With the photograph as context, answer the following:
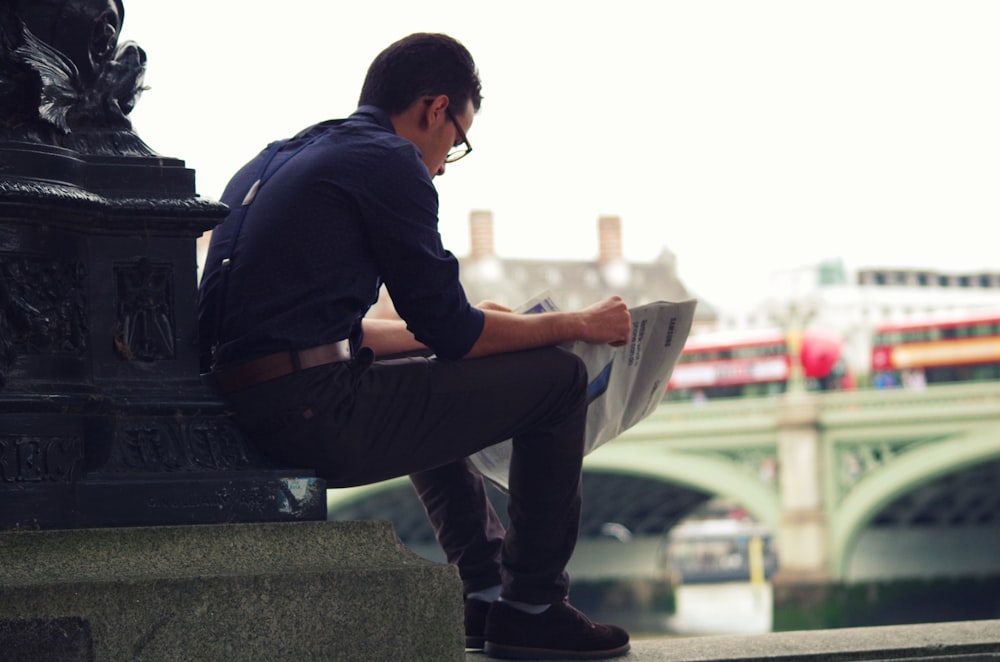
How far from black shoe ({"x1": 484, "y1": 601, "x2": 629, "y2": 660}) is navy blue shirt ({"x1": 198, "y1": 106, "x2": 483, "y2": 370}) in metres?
0.42

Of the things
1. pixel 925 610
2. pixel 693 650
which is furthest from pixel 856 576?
pixel 693 650

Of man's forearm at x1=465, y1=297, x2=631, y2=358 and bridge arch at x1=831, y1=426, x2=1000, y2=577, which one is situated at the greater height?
man's forearm at x1=465, y1=297, x2=631, y2=358

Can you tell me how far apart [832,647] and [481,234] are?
2068 inches

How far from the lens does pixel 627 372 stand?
2.77 meters

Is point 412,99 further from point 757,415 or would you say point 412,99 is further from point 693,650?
point 757,415

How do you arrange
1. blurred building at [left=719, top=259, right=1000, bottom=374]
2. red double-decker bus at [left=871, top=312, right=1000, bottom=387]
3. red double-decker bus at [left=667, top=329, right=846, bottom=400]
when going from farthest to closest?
blurred building at [left=719, top=259, right=1000, bottom=374] → red double-decker bus at [left=667, top=329, right=846, bottom=400] → red double-decker bus at [left=871, top=312, right=1000, bottom=387]

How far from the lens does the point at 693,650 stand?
2.69m

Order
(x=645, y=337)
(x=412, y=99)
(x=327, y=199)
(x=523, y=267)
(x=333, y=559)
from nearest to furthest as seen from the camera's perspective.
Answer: (x=333, y=559) < (x=327, y=199) < (x=412, y=99) < (x=645, y=337) < (x=523, y=267)

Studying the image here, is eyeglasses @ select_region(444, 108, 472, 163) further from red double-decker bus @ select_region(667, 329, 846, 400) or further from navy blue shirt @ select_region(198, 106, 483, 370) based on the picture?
red double-decker bus @ select_region(667, 329, 846, 400)

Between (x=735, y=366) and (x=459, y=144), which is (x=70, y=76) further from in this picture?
(x=735, y=366)

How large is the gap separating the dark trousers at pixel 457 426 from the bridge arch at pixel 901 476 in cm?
2186

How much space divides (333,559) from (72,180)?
604mm

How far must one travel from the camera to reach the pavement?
2.60 meters

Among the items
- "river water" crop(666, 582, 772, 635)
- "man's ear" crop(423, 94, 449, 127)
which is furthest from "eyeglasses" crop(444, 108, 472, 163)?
"river water" crop(666, 582, 772, 635)
